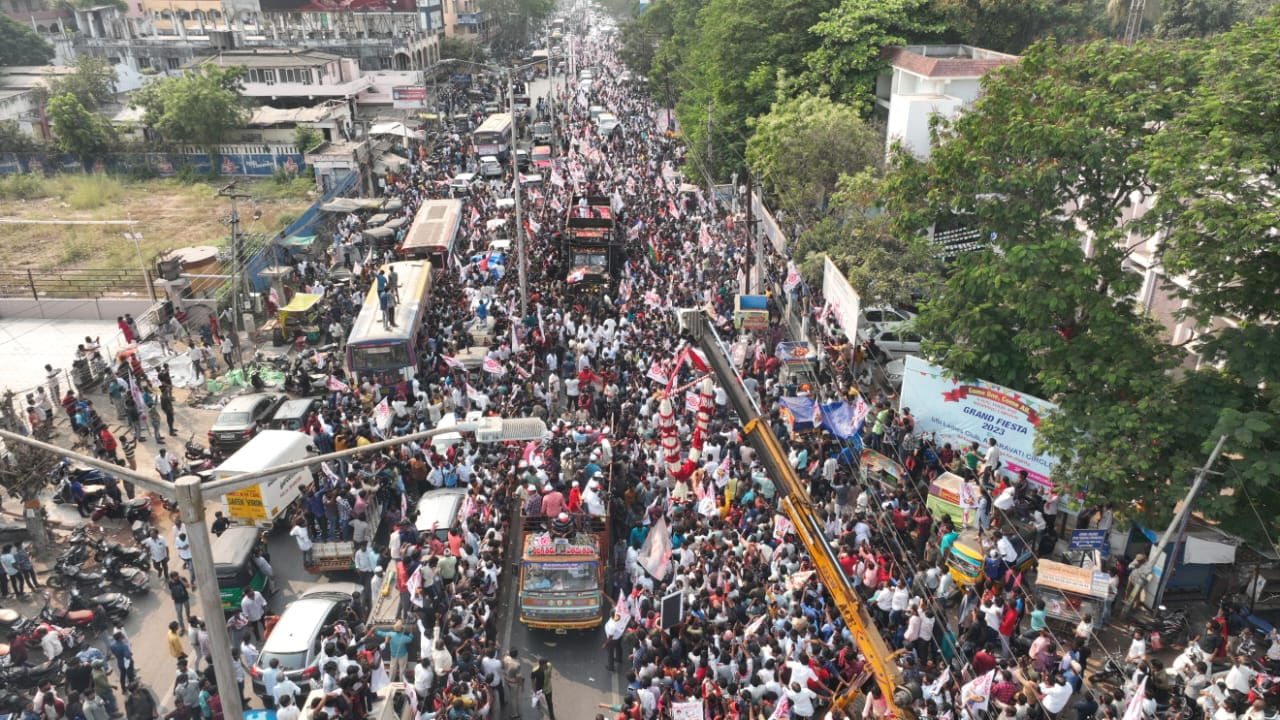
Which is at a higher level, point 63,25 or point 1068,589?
point 63,25

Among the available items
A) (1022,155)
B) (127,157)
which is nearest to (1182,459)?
(1022,155)

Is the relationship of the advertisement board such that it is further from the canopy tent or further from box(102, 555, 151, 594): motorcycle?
the canopy tent

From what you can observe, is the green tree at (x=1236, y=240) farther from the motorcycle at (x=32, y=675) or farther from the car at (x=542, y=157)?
the car at (x=542, y=157)

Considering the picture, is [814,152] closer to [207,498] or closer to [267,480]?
[267,480]

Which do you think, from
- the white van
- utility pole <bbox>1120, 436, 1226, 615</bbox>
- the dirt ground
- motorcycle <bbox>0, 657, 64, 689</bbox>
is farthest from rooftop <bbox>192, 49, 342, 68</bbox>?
utility pole <bbox>1120, 436, 1226, 615</bbox>

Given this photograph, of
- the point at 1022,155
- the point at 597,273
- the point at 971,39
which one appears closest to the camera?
the point at 1022,155

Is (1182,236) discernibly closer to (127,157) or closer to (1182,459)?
(1182,459)
